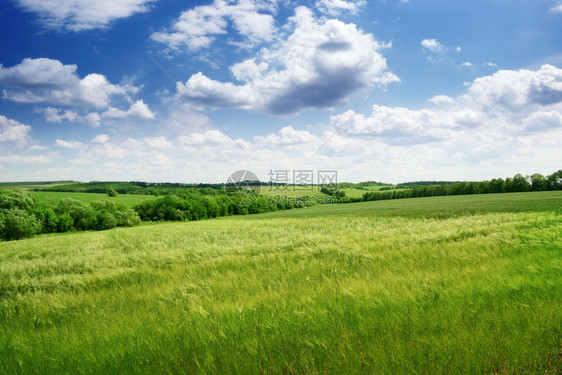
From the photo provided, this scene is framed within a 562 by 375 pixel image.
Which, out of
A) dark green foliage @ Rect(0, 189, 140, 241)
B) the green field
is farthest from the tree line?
the green field

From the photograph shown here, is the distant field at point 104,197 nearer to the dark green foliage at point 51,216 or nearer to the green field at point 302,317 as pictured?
the dark green foliage at point 51,216

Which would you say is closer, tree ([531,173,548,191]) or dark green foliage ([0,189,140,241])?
dark green foliage ([0,189,140,241])

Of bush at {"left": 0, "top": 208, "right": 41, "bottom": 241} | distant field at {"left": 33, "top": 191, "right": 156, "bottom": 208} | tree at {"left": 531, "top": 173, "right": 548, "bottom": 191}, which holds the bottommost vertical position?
bush at {"left": 0, "top": 208, "right": 41, "bottom": 241}

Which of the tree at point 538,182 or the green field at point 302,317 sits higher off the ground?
the tree at point 538,182

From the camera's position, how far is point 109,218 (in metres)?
50.8

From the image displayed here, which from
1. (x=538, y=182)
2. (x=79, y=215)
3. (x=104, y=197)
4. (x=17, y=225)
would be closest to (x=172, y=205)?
(x=104, y=197)

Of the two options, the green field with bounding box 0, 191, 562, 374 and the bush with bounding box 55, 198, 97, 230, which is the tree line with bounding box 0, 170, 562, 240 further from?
the green field with bounding box 0, 191, 562, 374

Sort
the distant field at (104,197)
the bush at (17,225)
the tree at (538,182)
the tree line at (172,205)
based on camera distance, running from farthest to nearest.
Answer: the tree at (538,182)
the distant field at (104,197)
the tree line at (172,205)
the bush at (17,225)

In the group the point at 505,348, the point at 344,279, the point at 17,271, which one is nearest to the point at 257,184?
the point at 17,271

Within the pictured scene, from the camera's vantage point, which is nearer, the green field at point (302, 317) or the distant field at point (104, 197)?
the green field at point (302, 317)

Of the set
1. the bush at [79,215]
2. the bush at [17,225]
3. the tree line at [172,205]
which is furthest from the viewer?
the bush at [79,215]

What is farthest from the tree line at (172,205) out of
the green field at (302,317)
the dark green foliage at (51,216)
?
the green field at (302,317)

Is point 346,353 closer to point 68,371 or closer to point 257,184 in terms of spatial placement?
point 68,371

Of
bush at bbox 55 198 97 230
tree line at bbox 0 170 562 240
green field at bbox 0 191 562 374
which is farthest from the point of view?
bush at bbox 55 198 97 230
